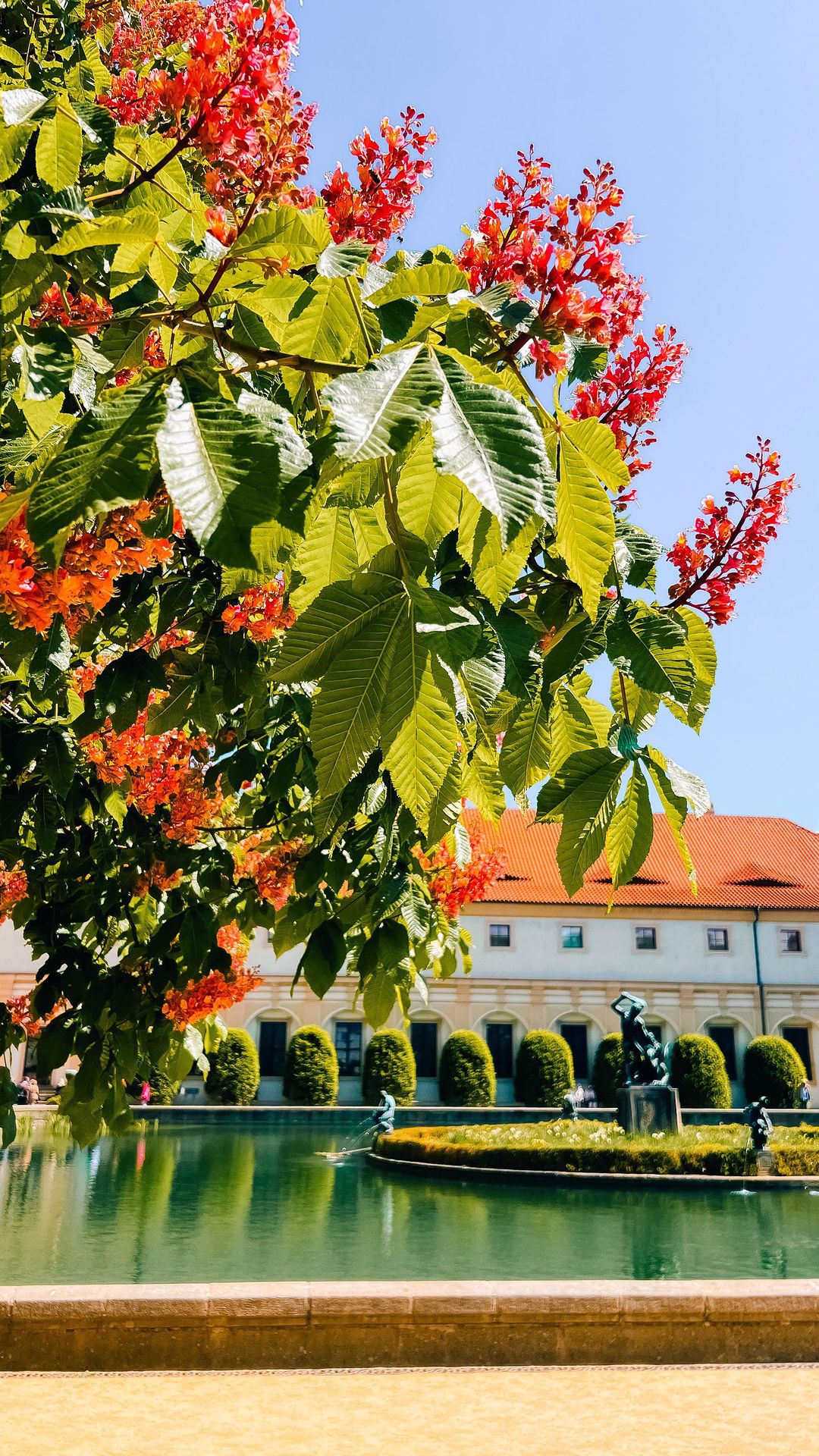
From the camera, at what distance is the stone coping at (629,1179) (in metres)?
16.9

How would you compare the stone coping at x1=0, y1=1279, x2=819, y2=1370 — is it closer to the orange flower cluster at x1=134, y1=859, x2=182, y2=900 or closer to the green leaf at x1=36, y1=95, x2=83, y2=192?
the orange flower cluster at x1=134, y1=859, x2=182, y2=900

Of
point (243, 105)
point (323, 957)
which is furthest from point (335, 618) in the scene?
point (323, 957)

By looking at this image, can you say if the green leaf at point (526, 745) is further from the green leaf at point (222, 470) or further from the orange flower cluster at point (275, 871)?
the orange flower cluster at point (275, 871)

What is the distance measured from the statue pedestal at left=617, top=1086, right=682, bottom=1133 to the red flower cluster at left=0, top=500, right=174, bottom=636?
2040 centimetres

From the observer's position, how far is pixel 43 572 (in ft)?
5.63

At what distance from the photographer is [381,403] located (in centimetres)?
98

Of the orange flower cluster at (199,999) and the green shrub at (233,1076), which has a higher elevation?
the orange flower cluster at (199,999)

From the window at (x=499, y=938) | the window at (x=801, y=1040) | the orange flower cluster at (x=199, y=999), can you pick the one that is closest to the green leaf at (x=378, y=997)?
the orange flower cluster at (x=199, y=999)

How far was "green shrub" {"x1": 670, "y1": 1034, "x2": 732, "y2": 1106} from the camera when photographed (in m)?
32.9

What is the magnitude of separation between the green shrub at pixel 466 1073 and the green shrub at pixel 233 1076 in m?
5.57

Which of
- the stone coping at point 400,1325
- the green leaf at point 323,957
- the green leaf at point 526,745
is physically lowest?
the stone coping at point 400,1325

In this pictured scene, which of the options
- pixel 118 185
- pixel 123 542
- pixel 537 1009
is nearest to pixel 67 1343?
pixel 123 542

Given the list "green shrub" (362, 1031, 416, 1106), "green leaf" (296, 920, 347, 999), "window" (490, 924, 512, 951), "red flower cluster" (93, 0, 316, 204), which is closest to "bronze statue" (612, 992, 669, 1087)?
"green shrub" (362, 1031, 416, 1106)

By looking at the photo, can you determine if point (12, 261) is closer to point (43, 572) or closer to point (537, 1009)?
point (43, 572)
